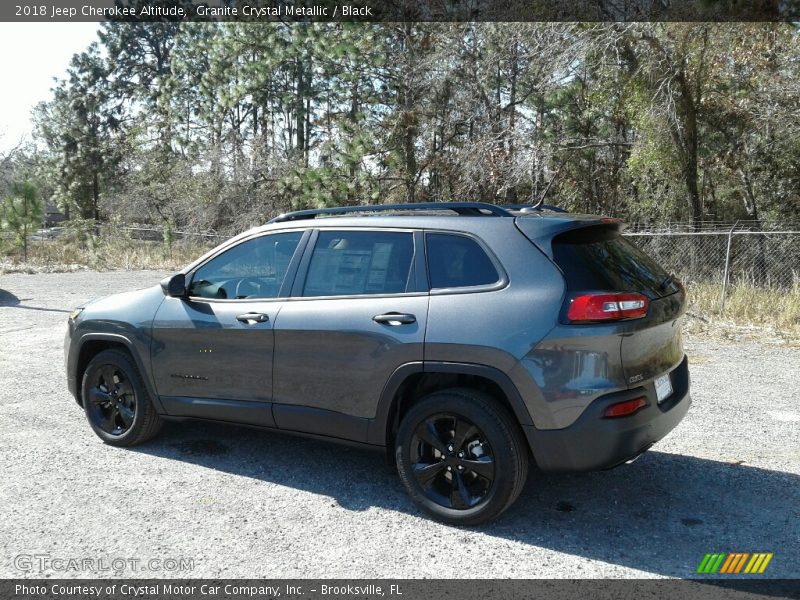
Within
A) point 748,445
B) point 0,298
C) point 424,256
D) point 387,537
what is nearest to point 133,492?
point 387,537

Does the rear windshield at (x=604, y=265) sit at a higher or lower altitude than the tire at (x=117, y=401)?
higher

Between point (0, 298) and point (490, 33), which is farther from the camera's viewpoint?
point (490, 33)

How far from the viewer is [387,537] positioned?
3852 mm

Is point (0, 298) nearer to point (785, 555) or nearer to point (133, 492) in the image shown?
point (133, 492)

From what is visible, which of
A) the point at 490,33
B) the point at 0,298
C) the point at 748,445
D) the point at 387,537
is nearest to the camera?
the point at 387,537

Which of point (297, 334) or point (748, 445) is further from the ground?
point (297, 334)

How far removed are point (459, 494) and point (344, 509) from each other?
759mm

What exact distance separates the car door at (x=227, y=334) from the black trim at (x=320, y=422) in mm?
120

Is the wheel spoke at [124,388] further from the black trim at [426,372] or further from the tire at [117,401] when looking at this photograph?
the black trim at [426,372]

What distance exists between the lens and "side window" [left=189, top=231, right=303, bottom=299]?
15.6 ft

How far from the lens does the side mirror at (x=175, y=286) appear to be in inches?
194

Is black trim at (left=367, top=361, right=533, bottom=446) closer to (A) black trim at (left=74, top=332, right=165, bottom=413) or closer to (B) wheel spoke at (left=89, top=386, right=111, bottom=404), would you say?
(A) black trim at (left=74, top=332, right=165, bottom=413)

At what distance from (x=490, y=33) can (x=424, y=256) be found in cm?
1556

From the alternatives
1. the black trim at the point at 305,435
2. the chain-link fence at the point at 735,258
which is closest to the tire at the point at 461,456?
the black trim at the point at 305,435
